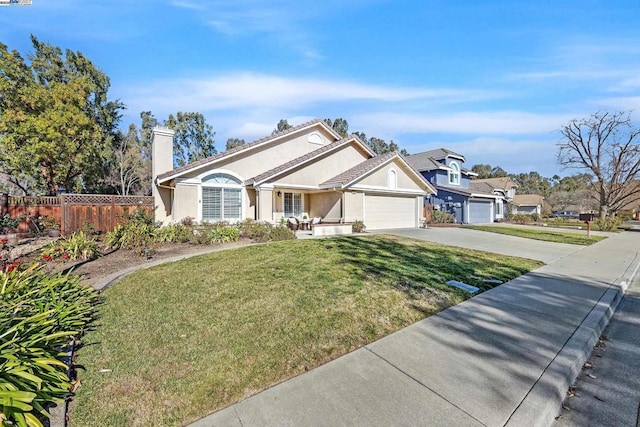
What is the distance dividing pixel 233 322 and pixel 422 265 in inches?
211

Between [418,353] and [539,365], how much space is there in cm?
136

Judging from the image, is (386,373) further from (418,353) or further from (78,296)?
(78,296)

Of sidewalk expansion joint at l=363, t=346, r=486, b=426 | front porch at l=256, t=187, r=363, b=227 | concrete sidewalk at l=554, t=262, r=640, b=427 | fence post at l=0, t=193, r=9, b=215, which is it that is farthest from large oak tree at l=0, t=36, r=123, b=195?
concrete sidewalk at l=554, t=262, r=640, b=427

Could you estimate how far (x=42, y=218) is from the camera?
13.4 metres

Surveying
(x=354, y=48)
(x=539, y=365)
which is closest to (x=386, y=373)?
(x=539, y=365)

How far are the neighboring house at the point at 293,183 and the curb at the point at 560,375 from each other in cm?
1187

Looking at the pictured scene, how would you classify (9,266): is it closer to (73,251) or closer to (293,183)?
(73,251)

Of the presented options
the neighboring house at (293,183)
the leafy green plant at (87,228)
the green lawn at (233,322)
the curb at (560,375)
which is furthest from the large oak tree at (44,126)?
the curb at (560,375)

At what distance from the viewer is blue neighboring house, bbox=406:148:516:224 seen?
27.9 m

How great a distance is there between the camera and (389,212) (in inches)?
746

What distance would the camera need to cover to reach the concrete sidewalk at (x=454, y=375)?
2.66 metres

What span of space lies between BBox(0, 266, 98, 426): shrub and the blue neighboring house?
85.3 feet

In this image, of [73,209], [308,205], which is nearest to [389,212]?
[308,205]

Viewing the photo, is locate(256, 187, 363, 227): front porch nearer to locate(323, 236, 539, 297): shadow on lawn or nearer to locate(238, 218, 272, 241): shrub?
locate(238, 218, 272, 241): shrub
